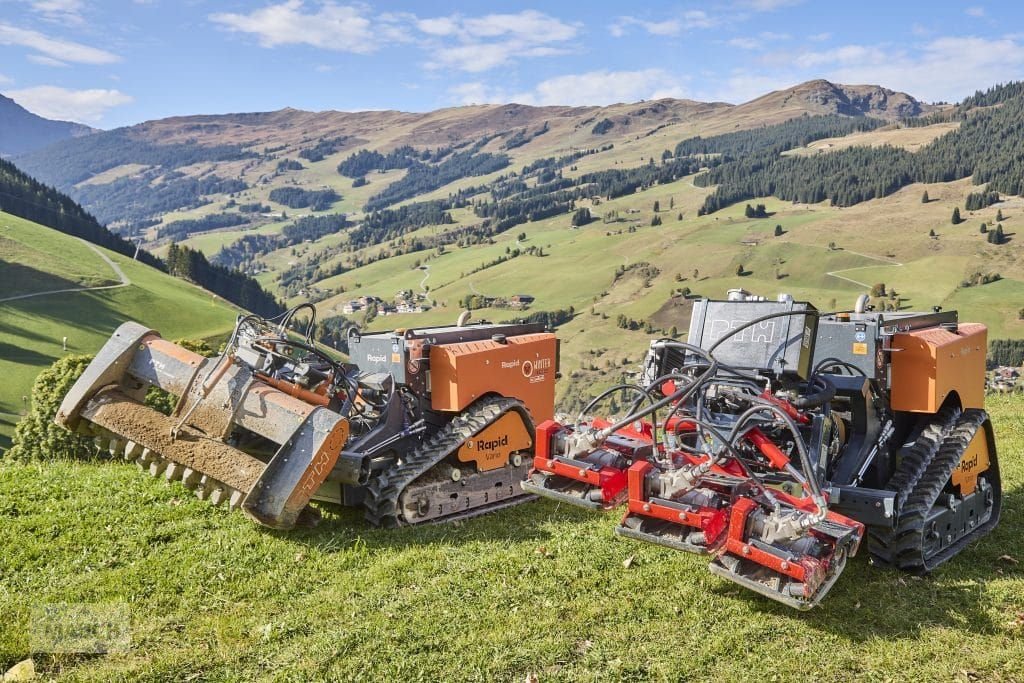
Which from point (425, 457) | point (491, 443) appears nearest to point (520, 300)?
point (491, 443)

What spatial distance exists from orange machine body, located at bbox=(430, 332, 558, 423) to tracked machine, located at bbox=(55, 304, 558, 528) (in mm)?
19

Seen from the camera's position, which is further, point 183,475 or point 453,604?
point 183,475

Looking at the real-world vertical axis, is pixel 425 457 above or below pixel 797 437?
below

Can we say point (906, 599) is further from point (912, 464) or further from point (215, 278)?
point (215, 278)

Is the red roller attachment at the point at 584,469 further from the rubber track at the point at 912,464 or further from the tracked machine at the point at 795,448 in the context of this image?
the rubber track at the point at 912,464

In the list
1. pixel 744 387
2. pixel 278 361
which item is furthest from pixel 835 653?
pixel 278 361

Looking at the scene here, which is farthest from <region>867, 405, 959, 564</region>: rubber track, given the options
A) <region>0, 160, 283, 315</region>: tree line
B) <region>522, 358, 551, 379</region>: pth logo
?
<region>0, 160, 283, 315</region>: tree line

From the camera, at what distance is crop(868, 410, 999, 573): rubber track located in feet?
24.8

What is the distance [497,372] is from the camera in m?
→ 10.2

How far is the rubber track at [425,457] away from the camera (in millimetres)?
8688

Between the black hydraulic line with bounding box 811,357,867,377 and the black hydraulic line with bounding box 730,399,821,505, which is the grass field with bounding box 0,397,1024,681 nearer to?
the black hydraulic line with bounding box 730,399,821,505

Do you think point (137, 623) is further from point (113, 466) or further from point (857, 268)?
point (857, 268)

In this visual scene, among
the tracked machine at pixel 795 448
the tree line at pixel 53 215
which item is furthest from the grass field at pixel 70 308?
the tracked machine at pixel 795 448

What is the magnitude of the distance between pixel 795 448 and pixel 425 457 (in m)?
4.06
